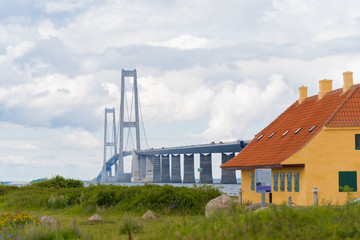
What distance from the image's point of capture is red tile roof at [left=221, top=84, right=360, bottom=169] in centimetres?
3158

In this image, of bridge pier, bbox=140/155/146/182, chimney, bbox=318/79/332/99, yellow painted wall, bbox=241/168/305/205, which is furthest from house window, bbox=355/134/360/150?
bridge pier, bbox=140/155/146/182

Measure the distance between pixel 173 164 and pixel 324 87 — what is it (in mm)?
106739

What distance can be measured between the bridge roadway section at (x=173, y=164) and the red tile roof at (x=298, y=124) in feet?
216

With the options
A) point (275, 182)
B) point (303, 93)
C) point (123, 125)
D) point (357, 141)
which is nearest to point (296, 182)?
point (275, 182)

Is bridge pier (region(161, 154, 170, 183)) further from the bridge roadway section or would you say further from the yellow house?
the yellow house

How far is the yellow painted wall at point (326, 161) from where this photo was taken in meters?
30.3

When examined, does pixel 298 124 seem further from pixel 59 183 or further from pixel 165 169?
pixel 165 169

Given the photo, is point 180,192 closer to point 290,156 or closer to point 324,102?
point 290,156

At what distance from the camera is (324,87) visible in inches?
1470

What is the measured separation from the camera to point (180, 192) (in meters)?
27.8

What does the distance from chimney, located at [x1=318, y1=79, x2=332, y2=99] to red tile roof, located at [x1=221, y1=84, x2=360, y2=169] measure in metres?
0.40

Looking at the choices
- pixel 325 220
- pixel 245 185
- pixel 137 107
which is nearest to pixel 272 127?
pixel 245 185

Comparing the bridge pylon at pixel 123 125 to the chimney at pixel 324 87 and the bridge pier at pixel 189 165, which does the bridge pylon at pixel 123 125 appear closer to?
Result: the bridge pier at pixel 189 165

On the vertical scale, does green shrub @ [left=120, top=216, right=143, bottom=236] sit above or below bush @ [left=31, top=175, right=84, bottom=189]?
below
